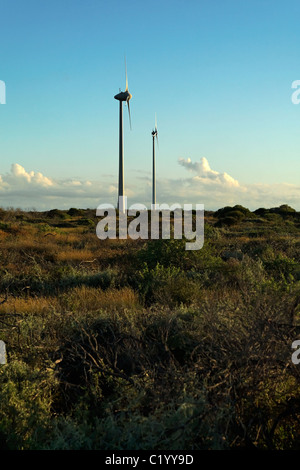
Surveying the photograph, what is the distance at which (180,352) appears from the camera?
5.68 meters

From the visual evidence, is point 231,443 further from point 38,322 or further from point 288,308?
point 38,322

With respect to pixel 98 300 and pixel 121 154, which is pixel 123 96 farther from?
pixel 98 300

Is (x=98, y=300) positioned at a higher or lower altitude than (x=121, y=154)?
lower

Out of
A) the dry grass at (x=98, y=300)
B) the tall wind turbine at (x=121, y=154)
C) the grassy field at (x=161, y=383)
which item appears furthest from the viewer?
the tall wind turbine at (x=121, y=154)

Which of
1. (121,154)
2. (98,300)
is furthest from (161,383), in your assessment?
(121,154)

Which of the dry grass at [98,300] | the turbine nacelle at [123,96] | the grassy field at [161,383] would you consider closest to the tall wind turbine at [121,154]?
the turbine nacelle at [123,96]

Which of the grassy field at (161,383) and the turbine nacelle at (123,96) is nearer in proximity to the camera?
the grassy field at (161,383)

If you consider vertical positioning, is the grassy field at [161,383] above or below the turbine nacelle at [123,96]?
below

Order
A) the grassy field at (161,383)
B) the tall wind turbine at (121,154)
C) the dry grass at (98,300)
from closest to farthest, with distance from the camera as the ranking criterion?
the grassy field at (161,383) < the dry grass at (98,300) < the tall wind turbine at (121,154)

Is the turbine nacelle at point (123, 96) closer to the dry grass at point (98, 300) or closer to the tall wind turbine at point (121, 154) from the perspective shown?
the tall wind turbine at point (121, 154)

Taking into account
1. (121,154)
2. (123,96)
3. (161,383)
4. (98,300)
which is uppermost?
(123,96)

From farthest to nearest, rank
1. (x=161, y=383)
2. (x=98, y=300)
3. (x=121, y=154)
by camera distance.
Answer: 1. (x=121, y=154)
2. (x=98, y=300)
3. (x=161, y=383)
